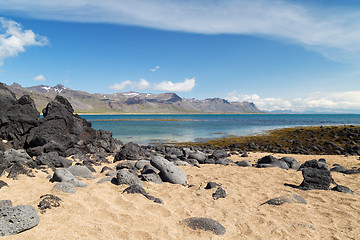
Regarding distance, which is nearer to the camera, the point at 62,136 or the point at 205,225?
the point at 205,225

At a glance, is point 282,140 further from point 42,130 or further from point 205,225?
point 42,130

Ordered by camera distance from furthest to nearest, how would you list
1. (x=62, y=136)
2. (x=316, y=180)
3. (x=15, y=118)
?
1. (x=62, y=136)
2. (x=15, y=118)
3. (x=316, y=180)

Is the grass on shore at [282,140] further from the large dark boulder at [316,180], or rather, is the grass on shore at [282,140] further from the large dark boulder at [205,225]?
the large dark boulder at [205,225]

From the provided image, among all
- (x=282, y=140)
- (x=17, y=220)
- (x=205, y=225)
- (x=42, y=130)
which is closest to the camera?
(x=17, y=220)

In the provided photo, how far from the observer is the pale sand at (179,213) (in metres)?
5.26

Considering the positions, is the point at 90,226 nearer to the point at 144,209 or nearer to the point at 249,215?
the point at 144,209

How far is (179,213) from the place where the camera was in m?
6.66

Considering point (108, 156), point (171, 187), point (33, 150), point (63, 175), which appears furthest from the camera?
point (108, 156)

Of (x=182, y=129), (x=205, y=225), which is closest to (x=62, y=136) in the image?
(x=205, y=225)

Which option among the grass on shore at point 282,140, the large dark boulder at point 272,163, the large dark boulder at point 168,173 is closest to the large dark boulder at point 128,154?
the large dark boulder at point 168,173

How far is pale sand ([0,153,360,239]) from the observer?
526cm

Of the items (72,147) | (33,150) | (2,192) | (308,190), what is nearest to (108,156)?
(72,147)

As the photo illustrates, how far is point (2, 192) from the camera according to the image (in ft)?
23.0

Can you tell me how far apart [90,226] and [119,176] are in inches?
147
